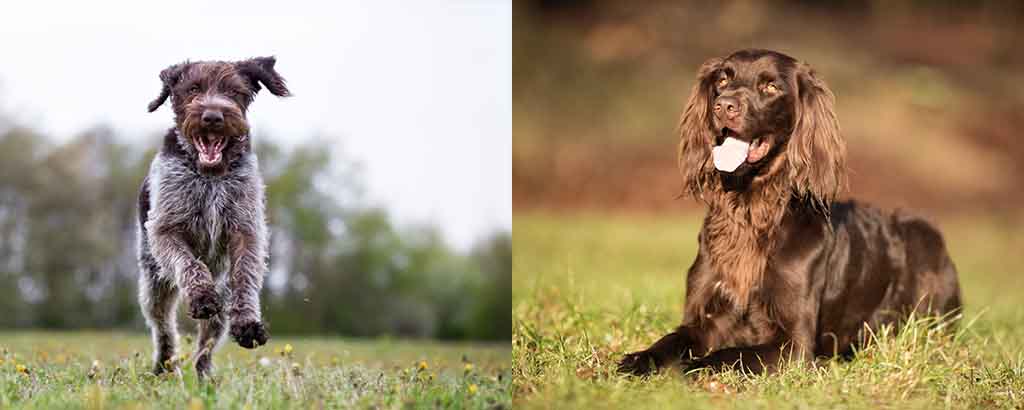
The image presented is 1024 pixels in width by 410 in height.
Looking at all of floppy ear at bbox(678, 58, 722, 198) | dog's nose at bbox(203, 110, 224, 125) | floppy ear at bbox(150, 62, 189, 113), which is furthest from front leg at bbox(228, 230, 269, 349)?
floppy ear at bbox(678, 58, 722, 198)

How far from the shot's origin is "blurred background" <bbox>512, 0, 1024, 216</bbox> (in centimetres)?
1320

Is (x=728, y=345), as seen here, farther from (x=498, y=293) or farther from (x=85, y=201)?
(x=498, y=293)

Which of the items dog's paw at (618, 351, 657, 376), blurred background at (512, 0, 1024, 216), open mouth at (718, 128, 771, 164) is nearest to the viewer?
dog's paw at (618, 351, 657, 376)

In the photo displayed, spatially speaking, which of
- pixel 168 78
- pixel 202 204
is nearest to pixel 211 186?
pixel 202 204

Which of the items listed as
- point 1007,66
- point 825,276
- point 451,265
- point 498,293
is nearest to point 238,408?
point 825,276

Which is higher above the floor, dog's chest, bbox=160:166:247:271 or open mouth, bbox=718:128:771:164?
open mouth, bbox=718:128:771:164

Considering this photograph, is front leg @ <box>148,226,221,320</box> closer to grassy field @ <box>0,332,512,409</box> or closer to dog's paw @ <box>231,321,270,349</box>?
dog's paw @ <box>231,321,270,349</box>

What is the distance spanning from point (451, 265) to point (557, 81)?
1001 cm

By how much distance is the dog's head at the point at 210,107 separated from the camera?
371 centimetres

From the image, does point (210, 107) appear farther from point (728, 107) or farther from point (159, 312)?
point (728, 107)

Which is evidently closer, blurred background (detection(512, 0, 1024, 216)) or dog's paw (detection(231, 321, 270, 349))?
dog's paw (detection(231, 321, 270, 349))

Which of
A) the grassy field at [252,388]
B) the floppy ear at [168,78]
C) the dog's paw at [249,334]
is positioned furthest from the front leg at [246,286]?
the floppy ear at [168,78]

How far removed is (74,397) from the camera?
318cm

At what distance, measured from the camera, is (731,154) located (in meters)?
3.83
